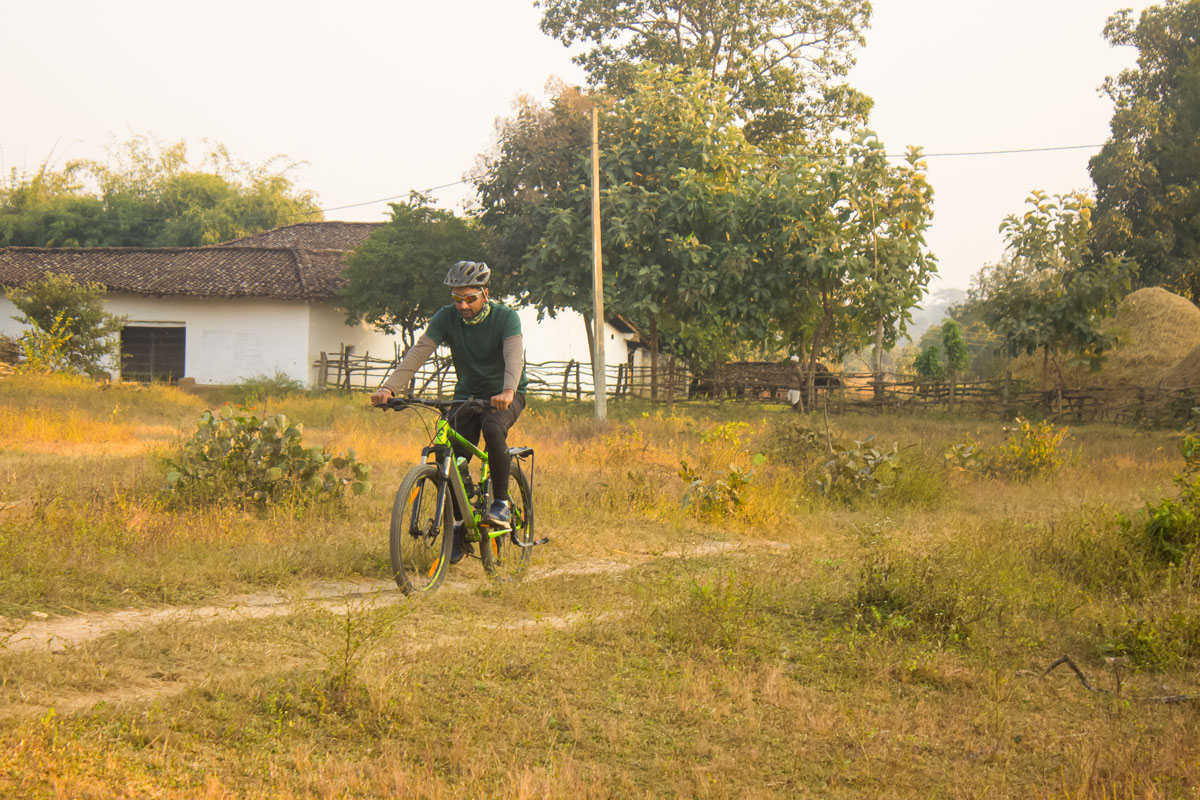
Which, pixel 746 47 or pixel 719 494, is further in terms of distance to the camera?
pixel 746 47

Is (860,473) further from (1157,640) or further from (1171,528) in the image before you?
(1157,640)

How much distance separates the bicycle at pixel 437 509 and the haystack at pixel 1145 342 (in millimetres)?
22913

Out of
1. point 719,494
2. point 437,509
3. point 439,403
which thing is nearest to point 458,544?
point 437,509

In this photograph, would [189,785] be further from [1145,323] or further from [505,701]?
[1145,323]

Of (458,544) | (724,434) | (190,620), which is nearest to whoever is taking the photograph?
(190,620)

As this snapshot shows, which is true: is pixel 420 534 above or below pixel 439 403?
below

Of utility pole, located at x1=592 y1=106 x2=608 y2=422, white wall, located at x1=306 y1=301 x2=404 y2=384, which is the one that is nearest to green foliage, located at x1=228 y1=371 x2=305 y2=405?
white wall, located at x1=306 y1=301 x2=404 y2=384

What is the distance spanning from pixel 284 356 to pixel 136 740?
86.2 feet

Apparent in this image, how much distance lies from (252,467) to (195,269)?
79.0 ft

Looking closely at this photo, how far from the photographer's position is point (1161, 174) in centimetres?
3006

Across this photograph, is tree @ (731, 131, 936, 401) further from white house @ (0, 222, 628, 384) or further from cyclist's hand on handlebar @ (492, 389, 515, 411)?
cyclist's hand on handlebar @ (492, 389, 515, 411)

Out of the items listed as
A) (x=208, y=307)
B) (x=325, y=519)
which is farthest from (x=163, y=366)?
(x=325, y=519)

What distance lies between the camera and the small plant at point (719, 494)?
9031 millimetres

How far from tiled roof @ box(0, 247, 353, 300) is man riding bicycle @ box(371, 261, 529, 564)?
22750 millimetres
